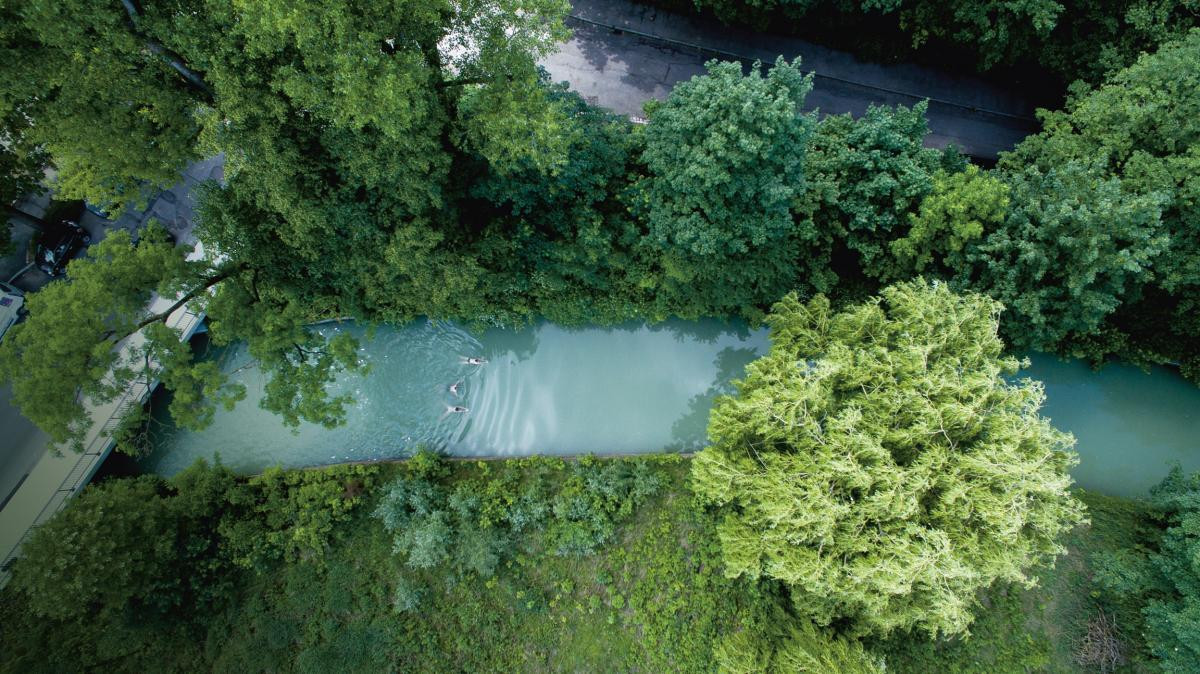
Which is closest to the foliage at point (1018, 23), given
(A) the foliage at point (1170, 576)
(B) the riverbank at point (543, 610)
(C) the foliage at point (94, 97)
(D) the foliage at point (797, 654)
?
(A) the foliage at point (1170, 576)

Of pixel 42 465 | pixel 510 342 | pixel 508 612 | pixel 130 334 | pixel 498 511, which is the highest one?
pixel 130 334

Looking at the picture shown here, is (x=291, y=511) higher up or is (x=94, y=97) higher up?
(x=94, y=97)

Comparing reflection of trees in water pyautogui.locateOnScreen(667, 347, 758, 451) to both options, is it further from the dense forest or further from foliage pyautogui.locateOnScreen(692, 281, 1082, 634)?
foliage pyautogui.locateOnScreen(692, 281, 1082, 634)

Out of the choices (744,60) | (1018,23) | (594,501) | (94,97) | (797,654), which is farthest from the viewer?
(744,60)

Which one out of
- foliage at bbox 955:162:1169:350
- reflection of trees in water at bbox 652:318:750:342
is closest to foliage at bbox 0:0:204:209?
reflection of trees in water at bbox 652:318:750:342

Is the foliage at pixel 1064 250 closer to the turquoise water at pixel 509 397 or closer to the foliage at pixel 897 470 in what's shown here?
the foliage at pixel 897 470

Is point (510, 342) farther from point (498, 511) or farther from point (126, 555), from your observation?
point (126, 555)

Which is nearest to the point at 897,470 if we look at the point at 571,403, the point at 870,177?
the point at 870,177
